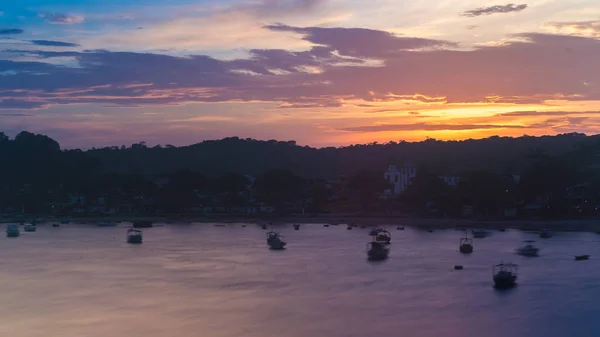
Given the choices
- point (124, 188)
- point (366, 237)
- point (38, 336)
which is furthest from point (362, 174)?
point (38, 336)

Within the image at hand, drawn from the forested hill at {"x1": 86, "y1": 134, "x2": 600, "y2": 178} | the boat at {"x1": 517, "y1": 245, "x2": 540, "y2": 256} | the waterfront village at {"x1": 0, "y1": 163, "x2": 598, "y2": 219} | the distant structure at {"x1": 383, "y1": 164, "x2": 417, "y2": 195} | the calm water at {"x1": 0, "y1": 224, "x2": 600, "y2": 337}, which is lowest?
the calm water at {"x1": 0, "y1": 224, "x2": 600, "y2": 337}

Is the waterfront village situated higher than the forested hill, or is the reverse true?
the forested hill

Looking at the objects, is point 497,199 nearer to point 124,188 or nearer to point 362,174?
point 362,174

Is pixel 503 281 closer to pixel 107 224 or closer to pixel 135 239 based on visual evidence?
pixel 135 239

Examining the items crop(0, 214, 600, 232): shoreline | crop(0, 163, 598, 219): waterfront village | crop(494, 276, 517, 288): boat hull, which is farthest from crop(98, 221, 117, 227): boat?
crop(494, 276, 517, 288): boat hull

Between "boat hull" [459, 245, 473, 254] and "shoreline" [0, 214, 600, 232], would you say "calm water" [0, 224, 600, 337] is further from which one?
"shoreline" [0, 214, 600, 232]

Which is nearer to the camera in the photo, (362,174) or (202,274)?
(202,274)

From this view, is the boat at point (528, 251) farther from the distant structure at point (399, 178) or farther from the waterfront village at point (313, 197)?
the distant structure at point (399, 178)
